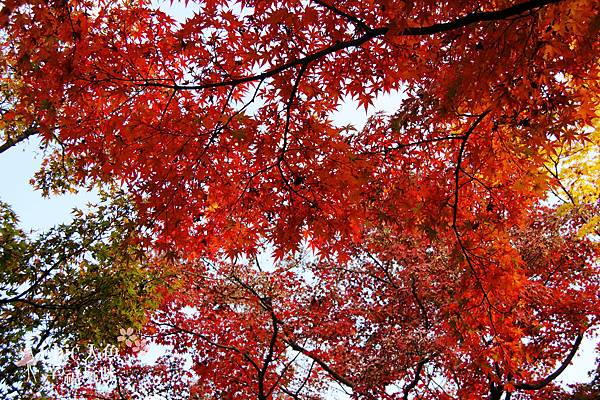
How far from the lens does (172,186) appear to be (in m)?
5.16

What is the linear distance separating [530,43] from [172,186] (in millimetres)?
3641

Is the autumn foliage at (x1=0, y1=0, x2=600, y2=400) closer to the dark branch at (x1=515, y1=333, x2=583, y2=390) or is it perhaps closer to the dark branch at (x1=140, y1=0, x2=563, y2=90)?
the dark branch at (x1=140, y1=0, x2=563, y2=90)

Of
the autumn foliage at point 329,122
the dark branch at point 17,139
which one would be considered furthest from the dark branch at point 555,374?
the dark branch at point 17,139

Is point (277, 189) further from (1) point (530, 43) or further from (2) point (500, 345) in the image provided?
(2) point (500, 345)

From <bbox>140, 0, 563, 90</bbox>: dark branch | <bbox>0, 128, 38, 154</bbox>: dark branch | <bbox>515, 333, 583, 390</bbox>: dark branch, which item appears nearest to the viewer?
<bbox>140, 0, 563, 90</bbox>: dark branch

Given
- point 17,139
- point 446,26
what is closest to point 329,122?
point 446,26

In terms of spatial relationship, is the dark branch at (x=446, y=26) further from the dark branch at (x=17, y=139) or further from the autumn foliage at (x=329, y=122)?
the dark branch at (x=17, y=139)

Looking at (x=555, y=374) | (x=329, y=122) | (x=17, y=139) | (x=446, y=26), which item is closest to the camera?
(x=446, y=26)

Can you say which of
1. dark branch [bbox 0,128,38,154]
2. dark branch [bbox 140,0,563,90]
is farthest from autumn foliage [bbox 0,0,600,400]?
dark branch [bbox 0,128,38,154]

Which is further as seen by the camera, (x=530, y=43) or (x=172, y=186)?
(x=172, y=186)

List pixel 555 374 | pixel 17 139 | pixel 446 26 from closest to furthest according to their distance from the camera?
pixel 446 26 < pixel 17 139 < pixel 555 374

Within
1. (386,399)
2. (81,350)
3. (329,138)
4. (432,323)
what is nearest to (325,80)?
(329,138)

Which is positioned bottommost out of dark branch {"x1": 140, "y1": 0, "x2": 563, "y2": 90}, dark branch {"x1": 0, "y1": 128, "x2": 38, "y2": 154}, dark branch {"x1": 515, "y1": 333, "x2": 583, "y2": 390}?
dark branch {"x1": 140, "y1": 0, "x2": 563, "y2": 90}

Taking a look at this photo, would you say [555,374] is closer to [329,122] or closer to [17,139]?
[329,122]
